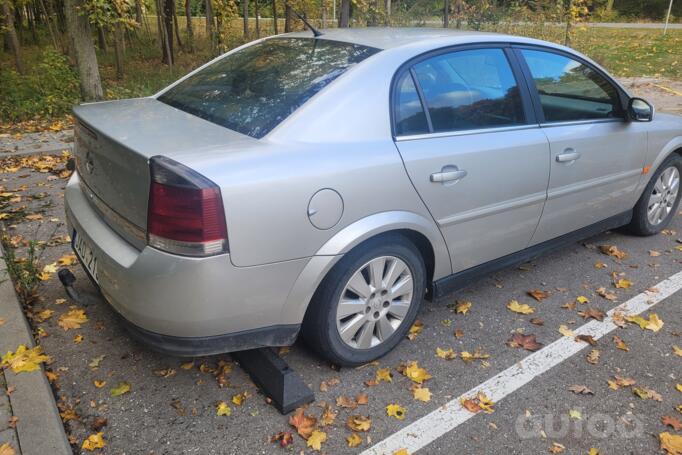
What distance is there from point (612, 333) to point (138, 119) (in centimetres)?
293

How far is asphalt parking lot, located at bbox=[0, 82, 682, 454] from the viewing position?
2371mm

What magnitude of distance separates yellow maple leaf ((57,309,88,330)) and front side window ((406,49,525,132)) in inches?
89.6

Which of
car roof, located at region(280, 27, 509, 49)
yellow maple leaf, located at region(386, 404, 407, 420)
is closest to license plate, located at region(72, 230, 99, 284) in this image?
yellow maple leaf, located at region(386, 404, 407, 420)

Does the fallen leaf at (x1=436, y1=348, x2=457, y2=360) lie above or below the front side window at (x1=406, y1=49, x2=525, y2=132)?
below

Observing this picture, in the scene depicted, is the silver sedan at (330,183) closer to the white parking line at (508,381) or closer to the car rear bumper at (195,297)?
the car rear bumper at (195,297)

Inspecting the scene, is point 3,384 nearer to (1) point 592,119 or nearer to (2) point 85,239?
(2) point 85,239

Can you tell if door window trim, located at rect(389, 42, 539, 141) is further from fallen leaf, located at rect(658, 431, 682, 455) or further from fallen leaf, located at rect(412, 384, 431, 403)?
fallen leaf, located at rect(658, 431, 682, 455)

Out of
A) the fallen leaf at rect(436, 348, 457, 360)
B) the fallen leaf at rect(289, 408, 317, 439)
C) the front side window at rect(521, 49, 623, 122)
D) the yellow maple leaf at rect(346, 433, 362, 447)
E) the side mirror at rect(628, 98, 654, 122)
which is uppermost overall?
the front side window at rect(521, 49, 623, 122)

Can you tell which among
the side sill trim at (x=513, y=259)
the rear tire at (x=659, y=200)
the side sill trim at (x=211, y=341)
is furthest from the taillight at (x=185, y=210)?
the rear tire at (x=659, y=200)

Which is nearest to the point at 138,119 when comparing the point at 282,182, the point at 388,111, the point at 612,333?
the point at 282,182

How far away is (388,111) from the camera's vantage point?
8.80 feet

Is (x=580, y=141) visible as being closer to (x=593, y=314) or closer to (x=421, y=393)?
(x=593, y=314)

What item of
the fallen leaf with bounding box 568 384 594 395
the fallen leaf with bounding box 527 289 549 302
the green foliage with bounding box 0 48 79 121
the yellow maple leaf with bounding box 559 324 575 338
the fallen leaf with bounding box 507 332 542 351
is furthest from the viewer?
the green foliage with bounding box 0 48 79 121

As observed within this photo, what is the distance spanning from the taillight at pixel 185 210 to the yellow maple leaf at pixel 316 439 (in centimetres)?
90
